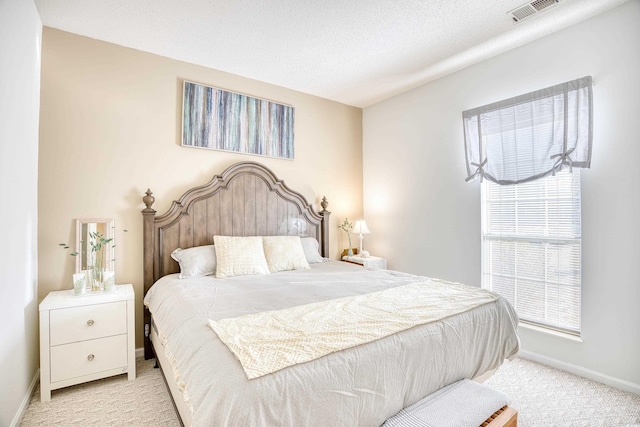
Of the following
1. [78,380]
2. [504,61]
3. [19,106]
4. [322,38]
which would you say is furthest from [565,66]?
[78,380]

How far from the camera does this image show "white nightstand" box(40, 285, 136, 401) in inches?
83.5

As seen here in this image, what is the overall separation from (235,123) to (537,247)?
3198mm

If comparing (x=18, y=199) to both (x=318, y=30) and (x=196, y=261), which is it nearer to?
(x=196, y=261)

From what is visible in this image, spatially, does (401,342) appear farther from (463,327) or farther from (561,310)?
(561,310)

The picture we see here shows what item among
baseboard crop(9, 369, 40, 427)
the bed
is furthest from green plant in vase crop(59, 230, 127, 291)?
baseboard crop(9, 369, 40, 427)

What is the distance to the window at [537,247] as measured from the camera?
2600mm

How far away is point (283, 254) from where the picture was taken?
310 centimetres

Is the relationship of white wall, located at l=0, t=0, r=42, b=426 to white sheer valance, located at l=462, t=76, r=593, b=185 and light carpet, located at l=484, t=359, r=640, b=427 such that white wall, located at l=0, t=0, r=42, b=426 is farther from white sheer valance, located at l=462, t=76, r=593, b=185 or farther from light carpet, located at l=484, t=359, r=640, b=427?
white sheer valance, located at l=462, t=76, r=593, b=185

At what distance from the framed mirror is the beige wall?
0.23ft

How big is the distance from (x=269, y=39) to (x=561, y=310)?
11.2ft

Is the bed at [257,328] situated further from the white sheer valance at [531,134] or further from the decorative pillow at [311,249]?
the white sheer valance at [531,134]

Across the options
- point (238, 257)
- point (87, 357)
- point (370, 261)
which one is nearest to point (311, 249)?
point (370, 261)

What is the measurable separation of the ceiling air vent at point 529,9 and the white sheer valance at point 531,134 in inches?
24.9

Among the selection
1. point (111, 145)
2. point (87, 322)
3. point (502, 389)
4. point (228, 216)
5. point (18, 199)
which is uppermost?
point (111, 145)
